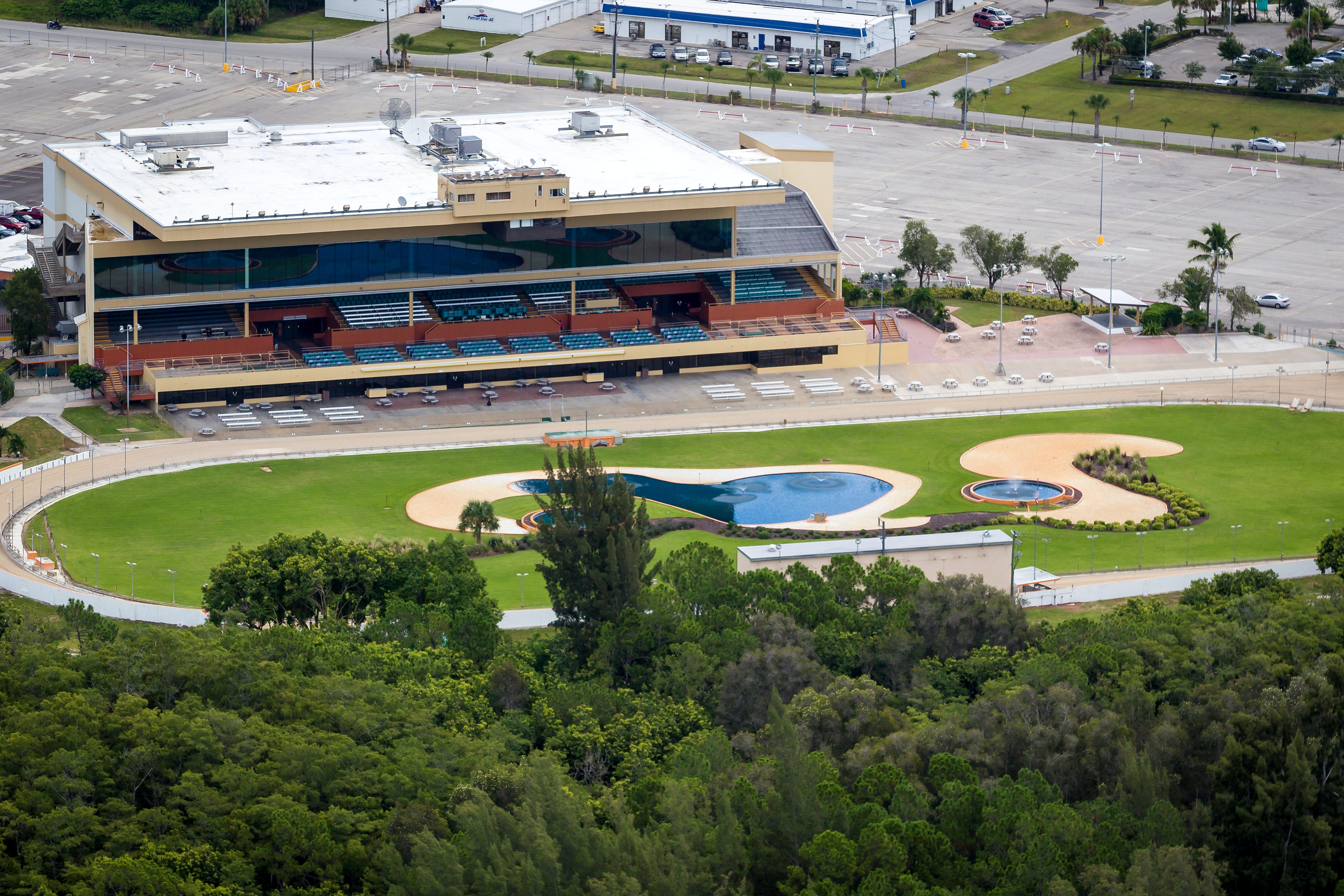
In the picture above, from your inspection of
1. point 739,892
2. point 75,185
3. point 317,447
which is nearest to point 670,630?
point 739,892

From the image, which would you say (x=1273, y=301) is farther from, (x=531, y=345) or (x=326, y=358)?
(x=326, y=358)

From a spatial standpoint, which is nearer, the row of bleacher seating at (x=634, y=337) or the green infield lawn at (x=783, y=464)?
the green infield lawn at (x=783, y=464)

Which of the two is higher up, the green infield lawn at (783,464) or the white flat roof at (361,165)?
the white flat roof at (361,165)

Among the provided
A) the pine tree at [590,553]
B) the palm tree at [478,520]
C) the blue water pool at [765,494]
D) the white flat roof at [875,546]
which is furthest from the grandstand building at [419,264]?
the pine tree at [590,553]

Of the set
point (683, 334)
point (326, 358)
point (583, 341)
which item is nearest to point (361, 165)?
point (326, 358)

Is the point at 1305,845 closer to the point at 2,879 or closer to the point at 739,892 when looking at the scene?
the point at 739,892

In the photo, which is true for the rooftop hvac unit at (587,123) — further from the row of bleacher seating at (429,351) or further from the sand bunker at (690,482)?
the sand bunker at (690,482)

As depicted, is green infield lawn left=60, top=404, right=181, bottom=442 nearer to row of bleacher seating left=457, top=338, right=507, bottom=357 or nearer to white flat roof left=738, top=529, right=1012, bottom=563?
row of bleacher seating left=457, top=338, right=507, bottom=357

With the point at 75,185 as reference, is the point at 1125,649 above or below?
below
